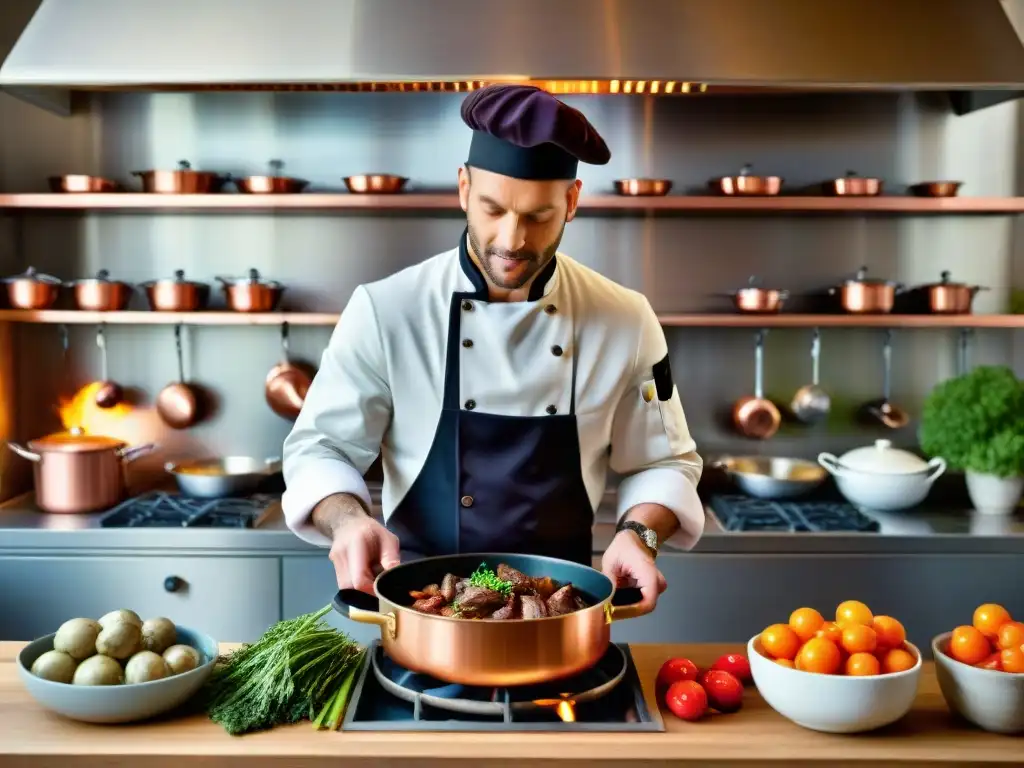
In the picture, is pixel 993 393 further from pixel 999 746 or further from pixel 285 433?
pixel 285 433

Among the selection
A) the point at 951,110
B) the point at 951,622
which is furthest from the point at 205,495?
the point at 951,110

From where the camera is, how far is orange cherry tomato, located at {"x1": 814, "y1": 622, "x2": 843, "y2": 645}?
142cm

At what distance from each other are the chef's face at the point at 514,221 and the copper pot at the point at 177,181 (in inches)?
68.0

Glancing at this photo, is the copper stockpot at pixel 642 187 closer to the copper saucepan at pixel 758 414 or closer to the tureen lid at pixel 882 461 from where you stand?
the copper saucepan at pixel 758 414

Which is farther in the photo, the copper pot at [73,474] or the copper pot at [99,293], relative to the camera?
the copper pot at [99,293]

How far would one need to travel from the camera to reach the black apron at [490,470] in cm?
199

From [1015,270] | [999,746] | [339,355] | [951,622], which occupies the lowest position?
[951,622]

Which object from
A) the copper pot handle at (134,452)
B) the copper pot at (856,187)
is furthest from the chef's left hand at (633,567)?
the copper pot handle at (134,452)

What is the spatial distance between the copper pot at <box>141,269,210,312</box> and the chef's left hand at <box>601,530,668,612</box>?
2040mm

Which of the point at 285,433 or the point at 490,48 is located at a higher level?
the point at 490,48

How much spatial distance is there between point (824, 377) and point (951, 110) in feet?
3.22

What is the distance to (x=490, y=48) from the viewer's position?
258cm

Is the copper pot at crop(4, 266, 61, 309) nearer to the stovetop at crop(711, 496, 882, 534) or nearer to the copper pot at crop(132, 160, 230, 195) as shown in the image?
the copper pot at crop(132, 160, 230, 195)

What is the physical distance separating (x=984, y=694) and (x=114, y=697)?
1.16 m
